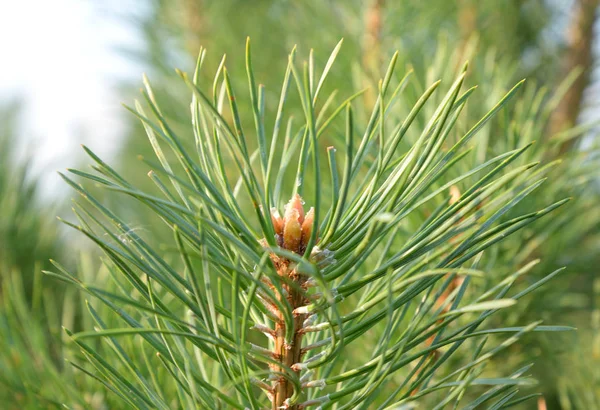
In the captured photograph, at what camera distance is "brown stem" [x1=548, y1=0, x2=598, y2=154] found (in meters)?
0.97

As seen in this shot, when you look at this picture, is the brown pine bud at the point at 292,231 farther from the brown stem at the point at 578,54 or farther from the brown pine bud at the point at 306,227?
the brown stem at the point at 578,54

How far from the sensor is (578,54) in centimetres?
101

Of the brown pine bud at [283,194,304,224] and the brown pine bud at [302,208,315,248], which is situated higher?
the brown pine bud at [283,194,304,224]

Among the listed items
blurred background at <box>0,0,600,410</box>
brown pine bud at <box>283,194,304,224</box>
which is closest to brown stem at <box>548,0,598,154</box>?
blurred background at <box>0,0,600,410</box>

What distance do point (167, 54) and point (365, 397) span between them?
0.92 metres

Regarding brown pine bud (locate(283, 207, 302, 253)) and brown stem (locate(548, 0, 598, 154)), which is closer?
brown pine bud (locate(283, 207, 302, 253))

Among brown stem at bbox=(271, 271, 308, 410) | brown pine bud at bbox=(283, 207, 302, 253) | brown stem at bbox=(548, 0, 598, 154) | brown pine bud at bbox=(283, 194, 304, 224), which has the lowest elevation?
brown stem at bbox=(271, 271, 308, 410)

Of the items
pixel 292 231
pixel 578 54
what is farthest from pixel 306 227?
pixel 578 54

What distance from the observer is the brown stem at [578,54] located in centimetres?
97

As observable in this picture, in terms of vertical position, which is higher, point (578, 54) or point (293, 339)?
point (578, 54)

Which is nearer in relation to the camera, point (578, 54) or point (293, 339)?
point (293, 339)

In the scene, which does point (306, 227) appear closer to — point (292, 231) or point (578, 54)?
point (292, 231)

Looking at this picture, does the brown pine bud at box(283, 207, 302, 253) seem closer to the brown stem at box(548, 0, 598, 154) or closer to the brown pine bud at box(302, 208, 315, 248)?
the brown pine bud at box(302, 208, 315, 248)

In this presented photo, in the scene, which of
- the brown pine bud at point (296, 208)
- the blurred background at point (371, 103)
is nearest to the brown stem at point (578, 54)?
the blurred background at point (371, 103)
